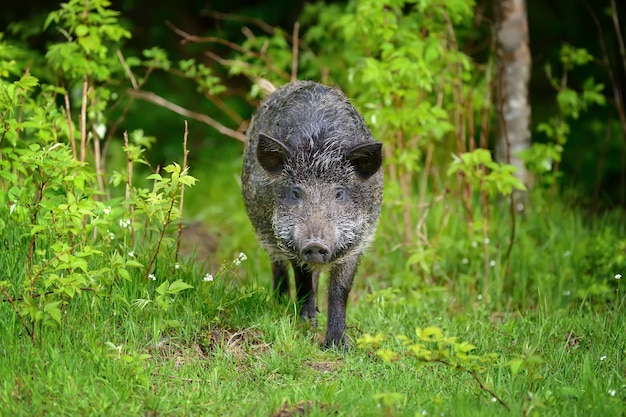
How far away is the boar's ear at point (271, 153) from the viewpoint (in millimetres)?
5086

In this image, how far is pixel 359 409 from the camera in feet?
12.7

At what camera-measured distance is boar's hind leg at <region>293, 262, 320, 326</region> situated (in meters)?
5.57

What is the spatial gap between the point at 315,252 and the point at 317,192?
0.48 m

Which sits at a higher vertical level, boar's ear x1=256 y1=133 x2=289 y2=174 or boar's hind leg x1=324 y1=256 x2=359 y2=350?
boar's ear x1=256 y1=133 x2=289 y2=174

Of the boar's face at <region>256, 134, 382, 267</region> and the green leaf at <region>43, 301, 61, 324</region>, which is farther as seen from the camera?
the boar's face at <region>256, 134, 382, 267</region>

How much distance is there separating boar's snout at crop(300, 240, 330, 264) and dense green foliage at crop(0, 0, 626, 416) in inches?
16.9

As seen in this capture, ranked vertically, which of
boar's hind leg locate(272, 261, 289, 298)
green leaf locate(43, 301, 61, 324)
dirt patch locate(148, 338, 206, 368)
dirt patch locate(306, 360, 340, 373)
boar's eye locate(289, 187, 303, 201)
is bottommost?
dirt patch locate(306, 360, 340, 373)

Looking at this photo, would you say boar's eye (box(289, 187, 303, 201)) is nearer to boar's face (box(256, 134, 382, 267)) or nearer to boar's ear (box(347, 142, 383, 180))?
boar's face (box(256, 134, 382, 267))

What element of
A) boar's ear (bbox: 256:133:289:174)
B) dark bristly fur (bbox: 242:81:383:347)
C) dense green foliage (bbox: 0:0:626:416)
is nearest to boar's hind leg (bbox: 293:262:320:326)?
dark bristly fur (bbox: 242:81:383:347)

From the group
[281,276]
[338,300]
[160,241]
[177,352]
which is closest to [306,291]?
[281,276]

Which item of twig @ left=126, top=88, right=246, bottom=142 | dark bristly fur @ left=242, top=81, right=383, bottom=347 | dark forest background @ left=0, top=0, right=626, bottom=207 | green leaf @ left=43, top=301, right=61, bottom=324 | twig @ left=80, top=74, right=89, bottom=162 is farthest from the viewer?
dark forest background @ left=0, top=0, right=626, bottom=207

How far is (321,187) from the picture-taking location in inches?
200

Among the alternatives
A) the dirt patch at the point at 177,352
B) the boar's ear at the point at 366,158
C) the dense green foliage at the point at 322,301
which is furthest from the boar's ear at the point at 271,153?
the dirt patch at the point at 177,352

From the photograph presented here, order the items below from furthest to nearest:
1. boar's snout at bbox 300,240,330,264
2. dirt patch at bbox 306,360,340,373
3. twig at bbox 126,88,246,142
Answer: twig at bbox 126,88,246,142 → boar's snout at bbox 300,240,330,264 → dirt patch at bbox 306,360,340,373
